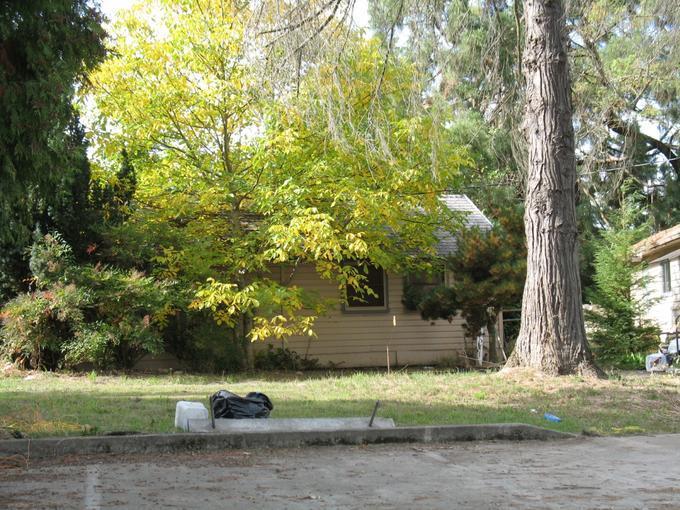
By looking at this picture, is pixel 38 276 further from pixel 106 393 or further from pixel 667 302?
pixel 667 302

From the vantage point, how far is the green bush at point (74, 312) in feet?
49.8

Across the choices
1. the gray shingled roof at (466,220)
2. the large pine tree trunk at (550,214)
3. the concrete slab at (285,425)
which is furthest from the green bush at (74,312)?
the gray shingled roof at (466,220)

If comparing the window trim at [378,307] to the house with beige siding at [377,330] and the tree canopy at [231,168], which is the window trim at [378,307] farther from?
A: the tree canopy at [231,168]

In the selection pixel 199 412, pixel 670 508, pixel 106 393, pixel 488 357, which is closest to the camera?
pixel 670 508

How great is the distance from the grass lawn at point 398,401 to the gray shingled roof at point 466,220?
7530 mm

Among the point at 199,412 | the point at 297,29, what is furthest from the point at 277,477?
the point at 297,29

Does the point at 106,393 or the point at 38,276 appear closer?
the point at 106,393

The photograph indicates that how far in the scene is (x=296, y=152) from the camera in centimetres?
1590

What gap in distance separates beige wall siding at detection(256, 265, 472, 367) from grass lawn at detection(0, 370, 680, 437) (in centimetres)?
696

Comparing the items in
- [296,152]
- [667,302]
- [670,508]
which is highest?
[296,152]

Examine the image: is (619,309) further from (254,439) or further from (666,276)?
(254,439)

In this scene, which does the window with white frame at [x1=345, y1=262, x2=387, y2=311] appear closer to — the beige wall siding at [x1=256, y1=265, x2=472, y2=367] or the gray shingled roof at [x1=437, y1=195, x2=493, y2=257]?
the beige wall siding at [x1=256, y1=265, x2=472, y2=367]

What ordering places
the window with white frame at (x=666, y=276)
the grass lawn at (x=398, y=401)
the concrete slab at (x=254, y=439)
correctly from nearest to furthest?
the concrete slab at (x=254, y=439) < the grass lawn at (x=398, y=401) < the window with white frame at (x=666, y=276)

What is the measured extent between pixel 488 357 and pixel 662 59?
10138 millimetres
